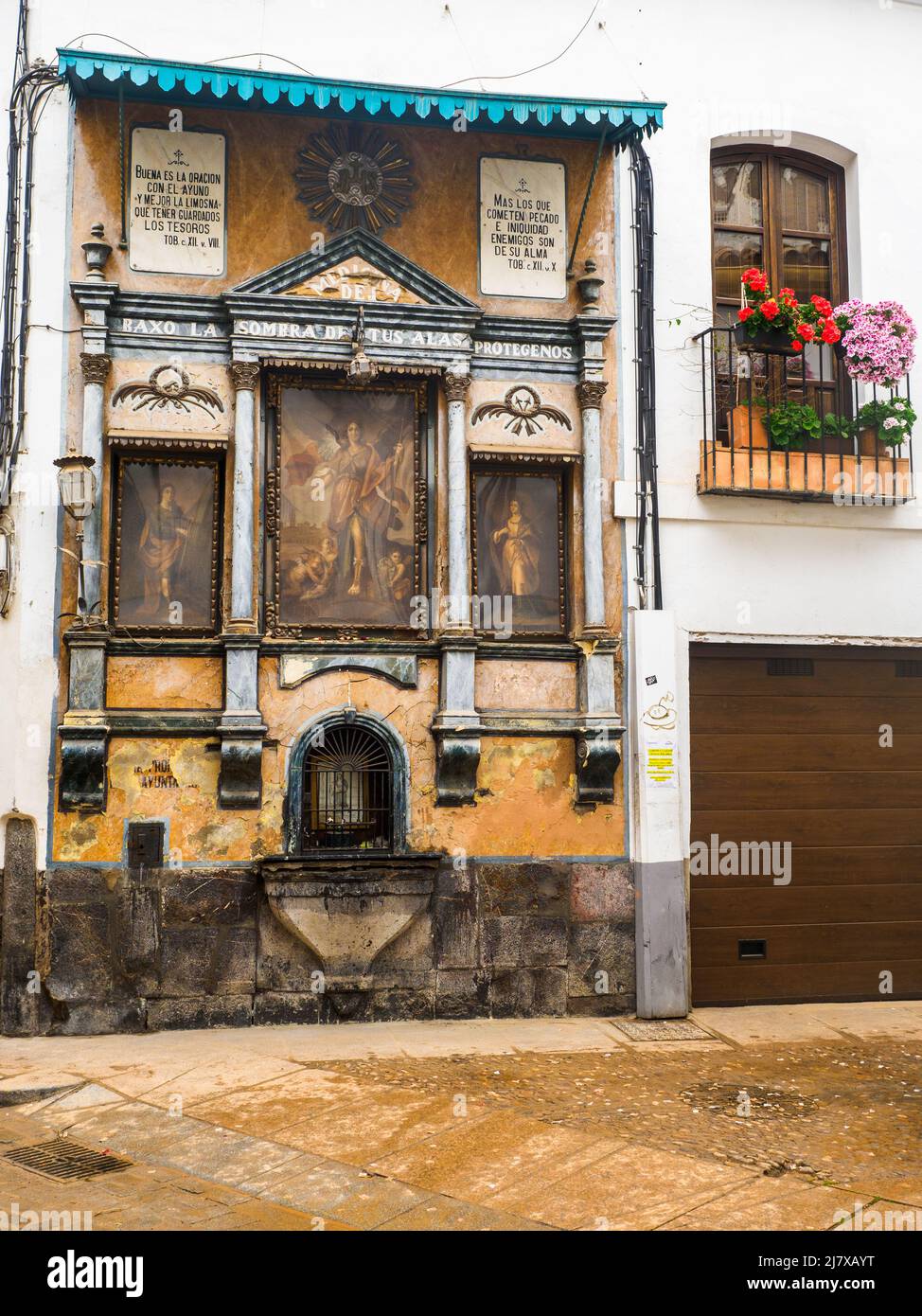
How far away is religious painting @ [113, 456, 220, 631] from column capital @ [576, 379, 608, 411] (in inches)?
109

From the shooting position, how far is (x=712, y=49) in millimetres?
9906

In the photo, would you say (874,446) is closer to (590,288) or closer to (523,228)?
(590,288)

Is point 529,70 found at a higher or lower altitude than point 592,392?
higher

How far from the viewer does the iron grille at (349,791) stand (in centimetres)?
898

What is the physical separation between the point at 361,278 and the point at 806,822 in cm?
534

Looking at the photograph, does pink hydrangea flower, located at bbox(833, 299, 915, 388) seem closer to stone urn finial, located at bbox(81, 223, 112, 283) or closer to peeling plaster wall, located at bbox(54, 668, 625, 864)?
peeling plaster wall, located at bbox(54, 668, 625, 864)

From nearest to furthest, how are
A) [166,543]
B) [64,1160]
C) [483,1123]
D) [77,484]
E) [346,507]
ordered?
[64,1160] → [483,1123] → [77,484] → [166,543] → [346,507]

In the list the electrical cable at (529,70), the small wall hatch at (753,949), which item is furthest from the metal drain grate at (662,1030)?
the electrical cable at (529,70)

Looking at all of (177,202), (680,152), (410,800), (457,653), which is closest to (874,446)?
(680,152)

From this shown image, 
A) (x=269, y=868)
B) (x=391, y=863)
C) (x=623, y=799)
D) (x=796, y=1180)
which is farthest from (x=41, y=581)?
(x=796, y=1180)

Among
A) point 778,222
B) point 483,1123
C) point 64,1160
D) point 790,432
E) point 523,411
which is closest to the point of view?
point 64,1160

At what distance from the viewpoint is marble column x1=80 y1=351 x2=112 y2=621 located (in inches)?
340

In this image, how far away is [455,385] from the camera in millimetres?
9188

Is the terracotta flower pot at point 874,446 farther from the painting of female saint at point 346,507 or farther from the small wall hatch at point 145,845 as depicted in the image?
the small wall hatch at point 145,845
